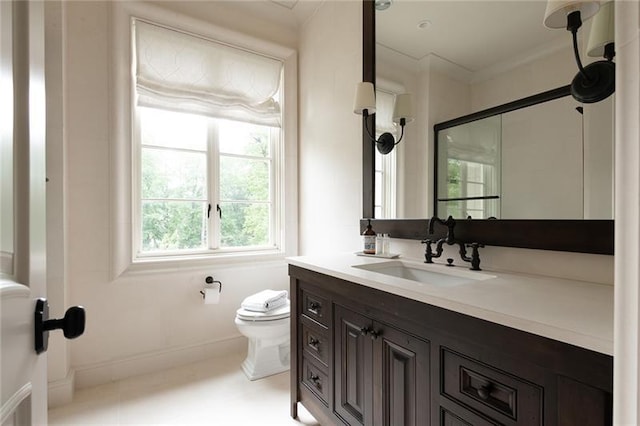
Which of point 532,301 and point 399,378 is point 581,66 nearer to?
point 532,301

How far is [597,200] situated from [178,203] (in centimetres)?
238

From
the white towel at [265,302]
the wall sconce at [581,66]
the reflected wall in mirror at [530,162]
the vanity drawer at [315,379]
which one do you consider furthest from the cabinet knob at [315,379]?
the wall sconce at [581,66]

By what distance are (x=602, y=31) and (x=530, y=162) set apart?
44 centimetres

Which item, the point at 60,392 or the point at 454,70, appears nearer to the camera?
the point at 454,70

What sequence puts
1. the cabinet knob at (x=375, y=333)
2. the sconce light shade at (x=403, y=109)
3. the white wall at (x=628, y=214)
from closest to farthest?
the white wall at (x=628, y=214), the cabinet knob at (x=375, y=333), the sconce light shade at (x=403, y=109)

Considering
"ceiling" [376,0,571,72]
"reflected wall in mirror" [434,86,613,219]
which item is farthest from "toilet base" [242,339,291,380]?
"ceiling" [376,0,571,72]

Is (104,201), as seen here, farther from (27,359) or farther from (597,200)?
(597,200)

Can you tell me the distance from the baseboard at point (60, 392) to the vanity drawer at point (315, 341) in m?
1.45

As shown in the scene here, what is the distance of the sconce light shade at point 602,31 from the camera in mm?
947

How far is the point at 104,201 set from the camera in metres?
1.98

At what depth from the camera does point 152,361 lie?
2.14 meters

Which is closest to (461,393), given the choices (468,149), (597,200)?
(597,200)

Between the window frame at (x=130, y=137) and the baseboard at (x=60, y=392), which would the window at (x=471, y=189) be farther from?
the baseboard at (x=60, y=392)

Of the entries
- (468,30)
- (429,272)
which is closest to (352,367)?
(429,272)
